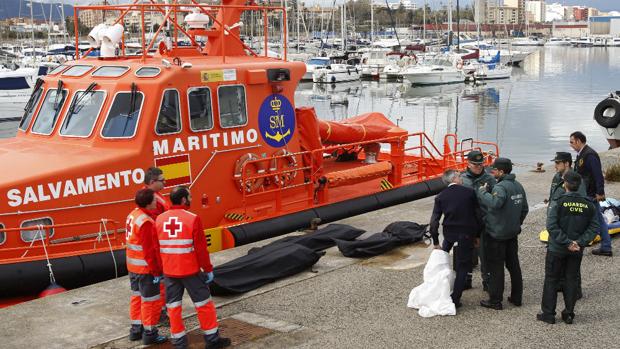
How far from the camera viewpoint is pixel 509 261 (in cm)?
668

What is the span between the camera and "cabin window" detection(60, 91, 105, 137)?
881 centimetres

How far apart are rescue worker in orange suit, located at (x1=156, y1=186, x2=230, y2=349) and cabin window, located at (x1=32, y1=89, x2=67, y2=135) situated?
4.13 meters

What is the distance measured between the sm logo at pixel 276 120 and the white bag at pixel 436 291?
4.01 m

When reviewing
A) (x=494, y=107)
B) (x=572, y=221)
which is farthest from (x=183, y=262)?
(x=494, y=107)

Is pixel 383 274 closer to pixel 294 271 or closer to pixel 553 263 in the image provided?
pixel 294 271

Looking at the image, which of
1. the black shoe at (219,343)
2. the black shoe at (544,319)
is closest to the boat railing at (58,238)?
the black shoe at (219,343)

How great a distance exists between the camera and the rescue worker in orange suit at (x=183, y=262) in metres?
5.61

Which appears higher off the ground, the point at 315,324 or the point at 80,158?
the point at 80,158

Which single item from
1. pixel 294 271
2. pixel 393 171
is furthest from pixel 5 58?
pixel 294 271

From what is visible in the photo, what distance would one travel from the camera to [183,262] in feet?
18.5

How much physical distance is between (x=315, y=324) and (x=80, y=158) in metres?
3.52

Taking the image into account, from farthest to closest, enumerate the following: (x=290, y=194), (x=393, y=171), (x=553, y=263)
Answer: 1. (x=393, y=171)
2. (x=290, y=194)
3. (x=553, y=263)

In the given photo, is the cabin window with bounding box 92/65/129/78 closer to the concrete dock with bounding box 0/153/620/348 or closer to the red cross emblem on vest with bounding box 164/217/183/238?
the concrete dock with bounding box 0/153/620/348

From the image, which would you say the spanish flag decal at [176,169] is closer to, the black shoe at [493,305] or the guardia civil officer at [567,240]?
the black shoe at [493,305]
